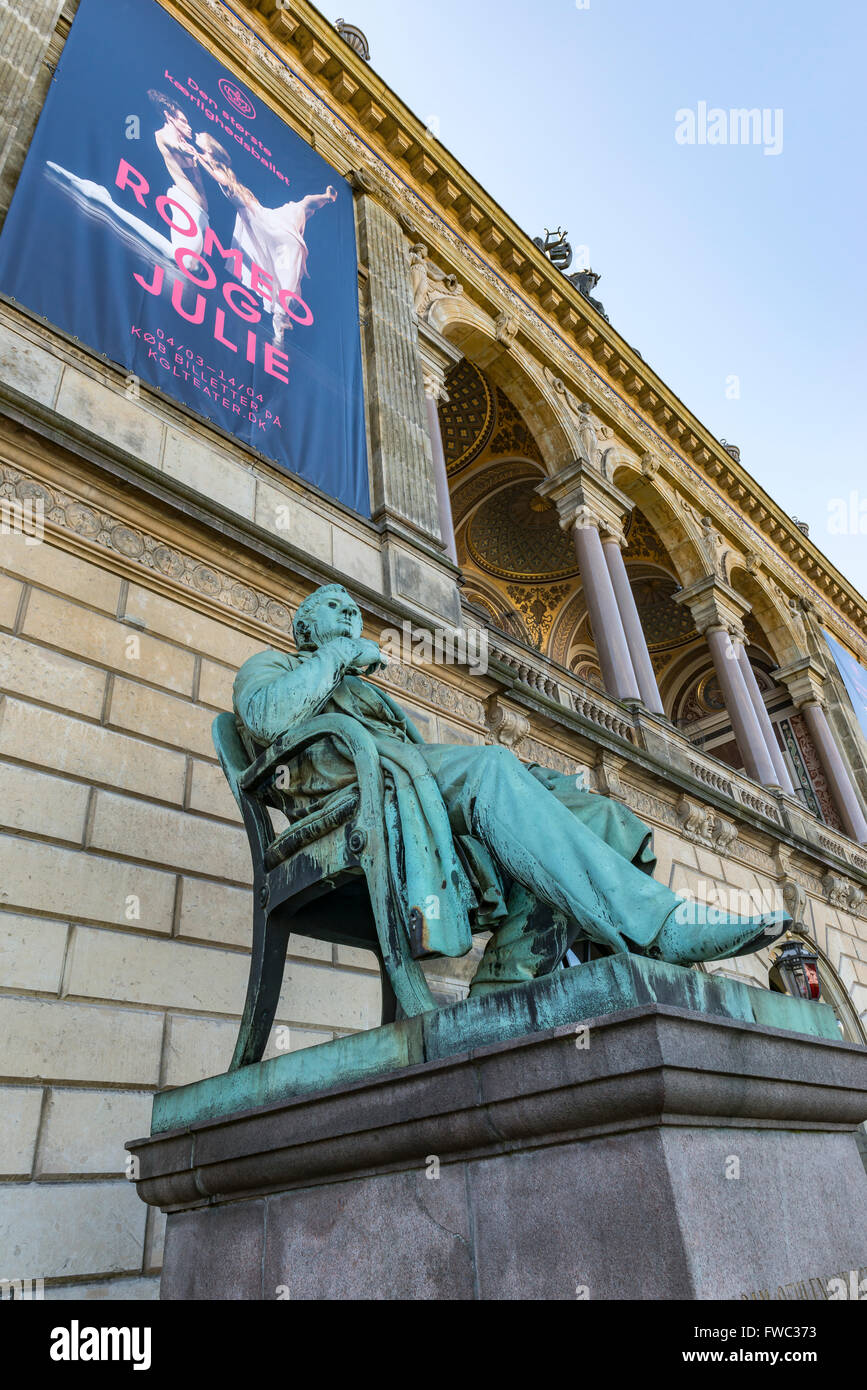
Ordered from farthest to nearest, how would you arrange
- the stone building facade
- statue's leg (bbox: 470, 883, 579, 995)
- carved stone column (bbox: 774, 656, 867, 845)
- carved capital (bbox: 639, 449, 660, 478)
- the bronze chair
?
carved stone column (bbox: 774, 656, 867, 845)
carved capital (bbox: 639, 449, 660, 478)
the stone building facade
statue's leg (bbox: 470, 883, 579, 995)
the bronze chair

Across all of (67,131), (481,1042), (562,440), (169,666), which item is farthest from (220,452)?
(562,440)

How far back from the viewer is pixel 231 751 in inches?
124

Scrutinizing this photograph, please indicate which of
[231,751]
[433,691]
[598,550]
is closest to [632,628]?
[598,550]

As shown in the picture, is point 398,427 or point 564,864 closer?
point 564,864

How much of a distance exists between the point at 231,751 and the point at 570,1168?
1.90 meters

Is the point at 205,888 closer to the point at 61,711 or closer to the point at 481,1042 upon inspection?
the point at 61,711

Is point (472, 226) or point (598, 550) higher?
point (472, 226)

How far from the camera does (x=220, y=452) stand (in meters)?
5.79

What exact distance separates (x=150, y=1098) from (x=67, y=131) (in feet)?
19.4

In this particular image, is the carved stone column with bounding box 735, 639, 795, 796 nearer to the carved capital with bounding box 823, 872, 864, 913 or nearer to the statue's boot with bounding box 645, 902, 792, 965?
the carved capital with bounding box 823, 872, 864, 913

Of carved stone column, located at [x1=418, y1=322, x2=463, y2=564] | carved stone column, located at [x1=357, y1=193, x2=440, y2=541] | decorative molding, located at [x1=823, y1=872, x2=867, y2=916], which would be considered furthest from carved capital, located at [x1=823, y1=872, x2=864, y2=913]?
carved stone column, located at [x1=357, y1=193, x2=440, y2=541]

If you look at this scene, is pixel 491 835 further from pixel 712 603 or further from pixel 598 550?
pixel 712 603

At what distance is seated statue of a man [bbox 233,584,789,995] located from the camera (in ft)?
7.12

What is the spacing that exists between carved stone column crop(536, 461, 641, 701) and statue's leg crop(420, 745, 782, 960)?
7.39 metres
